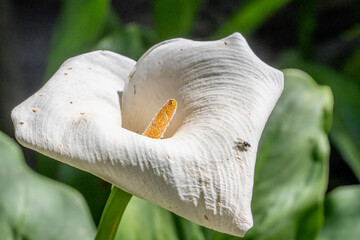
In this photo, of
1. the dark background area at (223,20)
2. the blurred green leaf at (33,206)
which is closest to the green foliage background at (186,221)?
the blurred green leaf at (33,206)

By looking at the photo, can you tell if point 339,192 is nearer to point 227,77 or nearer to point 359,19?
point 227,77

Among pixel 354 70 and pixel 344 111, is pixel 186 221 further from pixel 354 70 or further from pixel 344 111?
pixel 354 70

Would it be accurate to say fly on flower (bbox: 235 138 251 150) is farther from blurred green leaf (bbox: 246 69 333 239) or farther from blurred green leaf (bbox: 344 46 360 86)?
blurred green leaf (bbox: 344 46 360 86)

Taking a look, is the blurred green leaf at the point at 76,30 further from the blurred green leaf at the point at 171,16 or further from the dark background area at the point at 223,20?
the dark background area at the point at 223,20

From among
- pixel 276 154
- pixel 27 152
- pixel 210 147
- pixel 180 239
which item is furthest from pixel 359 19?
pixel 210 147

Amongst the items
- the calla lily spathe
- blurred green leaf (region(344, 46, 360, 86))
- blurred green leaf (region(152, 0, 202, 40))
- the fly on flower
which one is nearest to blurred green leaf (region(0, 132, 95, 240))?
the calla lily spathe

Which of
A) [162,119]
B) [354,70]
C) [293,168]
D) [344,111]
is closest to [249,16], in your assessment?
[344,111]
